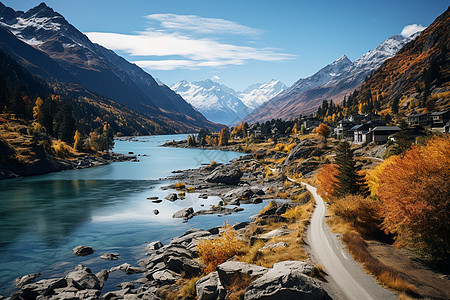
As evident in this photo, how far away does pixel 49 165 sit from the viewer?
103 meters

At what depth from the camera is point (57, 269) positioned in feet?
101

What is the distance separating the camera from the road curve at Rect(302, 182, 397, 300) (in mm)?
17031

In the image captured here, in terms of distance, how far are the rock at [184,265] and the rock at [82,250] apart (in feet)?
43.3

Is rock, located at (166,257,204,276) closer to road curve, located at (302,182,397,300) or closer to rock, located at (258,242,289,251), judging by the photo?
rock, located at (258,242,289,251)

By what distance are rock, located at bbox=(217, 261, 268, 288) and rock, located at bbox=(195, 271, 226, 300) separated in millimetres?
632

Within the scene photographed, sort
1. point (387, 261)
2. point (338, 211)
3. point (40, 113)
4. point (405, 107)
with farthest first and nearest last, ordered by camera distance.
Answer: point (405, 107) < point (40, 113) < point (338, 211) < point (387, 261)

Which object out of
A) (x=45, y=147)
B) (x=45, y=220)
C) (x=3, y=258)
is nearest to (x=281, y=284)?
(x=3, y=258)

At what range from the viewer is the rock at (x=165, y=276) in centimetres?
2675

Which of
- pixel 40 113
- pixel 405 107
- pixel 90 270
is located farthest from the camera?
pixel 405 107

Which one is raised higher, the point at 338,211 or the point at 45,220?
the point at 338,211

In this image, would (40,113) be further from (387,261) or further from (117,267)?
(387,261)

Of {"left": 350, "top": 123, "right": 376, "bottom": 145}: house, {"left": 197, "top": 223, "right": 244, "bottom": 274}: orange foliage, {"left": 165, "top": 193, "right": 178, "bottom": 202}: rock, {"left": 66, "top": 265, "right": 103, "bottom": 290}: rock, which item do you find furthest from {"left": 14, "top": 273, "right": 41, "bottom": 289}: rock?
{"left": 350, "top": 123, "right": 376, "bottom": 145}: house

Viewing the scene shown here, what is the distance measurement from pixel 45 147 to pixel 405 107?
17916cm

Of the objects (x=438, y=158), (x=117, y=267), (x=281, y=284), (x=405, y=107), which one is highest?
(x=405, y=107)
